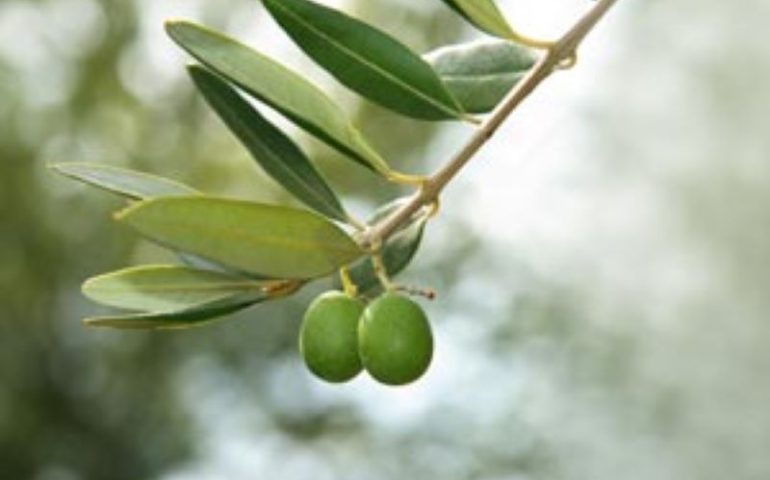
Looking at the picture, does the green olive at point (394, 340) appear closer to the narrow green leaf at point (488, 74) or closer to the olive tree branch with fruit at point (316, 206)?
the olive tree branch with fruit at point (316, 206)

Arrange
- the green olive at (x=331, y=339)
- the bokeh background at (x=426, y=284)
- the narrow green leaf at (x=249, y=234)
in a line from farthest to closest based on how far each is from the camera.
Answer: the bokeh background at (x=426, y=284) → the green olive at (x=331, y=339) → the narrow green leaf at (x=249, y=234)

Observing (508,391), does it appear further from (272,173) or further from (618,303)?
(272,173)

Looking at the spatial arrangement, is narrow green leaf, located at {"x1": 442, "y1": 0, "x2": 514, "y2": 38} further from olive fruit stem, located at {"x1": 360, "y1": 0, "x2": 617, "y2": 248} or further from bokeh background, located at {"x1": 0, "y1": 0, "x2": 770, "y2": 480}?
bokeh background, located at {"x1": 0, "y1": 0, "x2": 770, "y2": 480}

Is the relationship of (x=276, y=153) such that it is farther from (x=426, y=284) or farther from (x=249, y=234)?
(x=426, y=284)

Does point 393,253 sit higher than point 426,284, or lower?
higher

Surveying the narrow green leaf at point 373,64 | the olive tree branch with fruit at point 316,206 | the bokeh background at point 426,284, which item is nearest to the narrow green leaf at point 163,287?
the olive tree branch with fruit at point 316,206

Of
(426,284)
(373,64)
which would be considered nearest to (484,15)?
(373,64)
